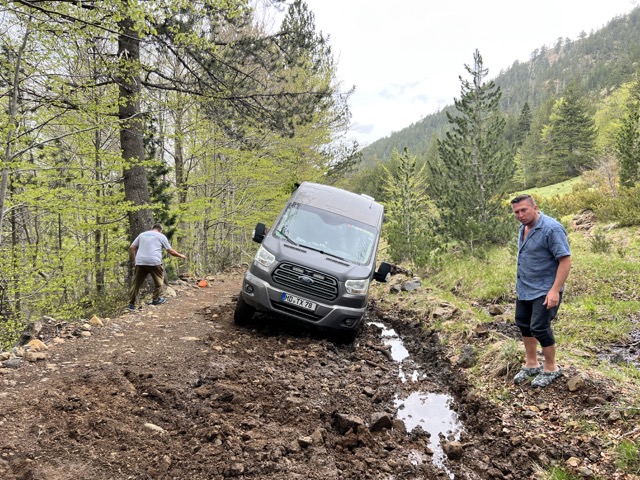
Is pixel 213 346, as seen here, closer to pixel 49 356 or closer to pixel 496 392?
pixel 49 356

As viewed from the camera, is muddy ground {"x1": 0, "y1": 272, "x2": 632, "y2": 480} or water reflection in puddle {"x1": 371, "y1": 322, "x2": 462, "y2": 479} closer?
muddy ground {"x1": 0, "y1": 272, "x2": 632, "y2": 480}

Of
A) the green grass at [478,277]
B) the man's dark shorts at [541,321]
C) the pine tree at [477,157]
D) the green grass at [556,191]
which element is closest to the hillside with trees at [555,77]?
the green grass at [556,191]

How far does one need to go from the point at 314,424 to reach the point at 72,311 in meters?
10.2

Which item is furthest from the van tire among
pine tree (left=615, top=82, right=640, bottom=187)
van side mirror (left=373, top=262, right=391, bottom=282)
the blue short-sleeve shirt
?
pine tree (left=615, top=82, right=640, bottom=187)

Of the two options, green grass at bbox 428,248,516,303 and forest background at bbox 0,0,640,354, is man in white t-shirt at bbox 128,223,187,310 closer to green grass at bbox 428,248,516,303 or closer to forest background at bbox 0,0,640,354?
forest background at bbox 0,0,640,354

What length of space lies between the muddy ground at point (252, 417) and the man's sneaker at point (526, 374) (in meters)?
0.13

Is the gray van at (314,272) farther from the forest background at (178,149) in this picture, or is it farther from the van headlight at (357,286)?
the forest background at (178,149)

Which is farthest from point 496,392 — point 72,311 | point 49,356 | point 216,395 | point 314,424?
point 72,311

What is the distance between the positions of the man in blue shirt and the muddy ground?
0.30 m

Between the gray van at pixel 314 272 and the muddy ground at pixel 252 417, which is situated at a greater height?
the gray van at pixel 314 272

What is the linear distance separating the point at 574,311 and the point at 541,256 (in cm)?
358

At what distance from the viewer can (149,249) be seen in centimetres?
817

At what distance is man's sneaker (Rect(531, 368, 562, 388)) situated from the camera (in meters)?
4.25

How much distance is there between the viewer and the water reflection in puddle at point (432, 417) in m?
3.72
